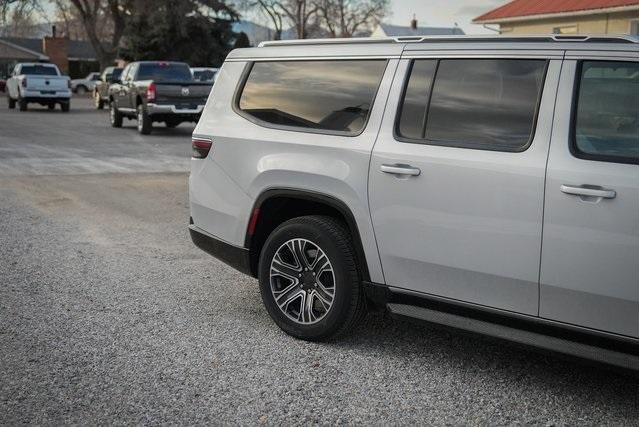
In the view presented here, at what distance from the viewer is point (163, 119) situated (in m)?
21.9

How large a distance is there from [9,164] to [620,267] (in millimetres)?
12783

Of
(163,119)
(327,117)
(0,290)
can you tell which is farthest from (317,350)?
(163,119)

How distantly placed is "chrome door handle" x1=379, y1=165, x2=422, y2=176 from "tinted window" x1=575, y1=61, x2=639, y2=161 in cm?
89

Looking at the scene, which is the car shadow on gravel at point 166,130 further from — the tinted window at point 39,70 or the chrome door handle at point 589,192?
the chrome door handle at point 589,192

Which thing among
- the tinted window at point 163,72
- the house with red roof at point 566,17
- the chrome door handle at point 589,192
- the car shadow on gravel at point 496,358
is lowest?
the car shadow on gravel at point 496,358

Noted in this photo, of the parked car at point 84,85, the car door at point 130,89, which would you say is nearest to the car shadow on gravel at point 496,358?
the car door at point 130,89

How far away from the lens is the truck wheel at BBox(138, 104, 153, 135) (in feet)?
70.9

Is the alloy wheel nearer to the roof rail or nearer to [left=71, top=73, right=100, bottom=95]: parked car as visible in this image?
the roof rail

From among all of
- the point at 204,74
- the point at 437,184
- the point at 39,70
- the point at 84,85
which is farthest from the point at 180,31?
the point at 437,184

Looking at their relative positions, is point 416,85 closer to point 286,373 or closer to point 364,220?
point 364,220

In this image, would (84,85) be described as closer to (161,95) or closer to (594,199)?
(161,95)

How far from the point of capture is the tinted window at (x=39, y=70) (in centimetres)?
3269

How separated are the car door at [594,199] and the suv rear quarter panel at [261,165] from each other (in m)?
1.10

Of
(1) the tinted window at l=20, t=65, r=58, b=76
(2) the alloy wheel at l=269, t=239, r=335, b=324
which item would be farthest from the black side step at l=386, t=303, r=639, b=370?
(1) the tinted window at l=20, t=65, r=58, b=76
